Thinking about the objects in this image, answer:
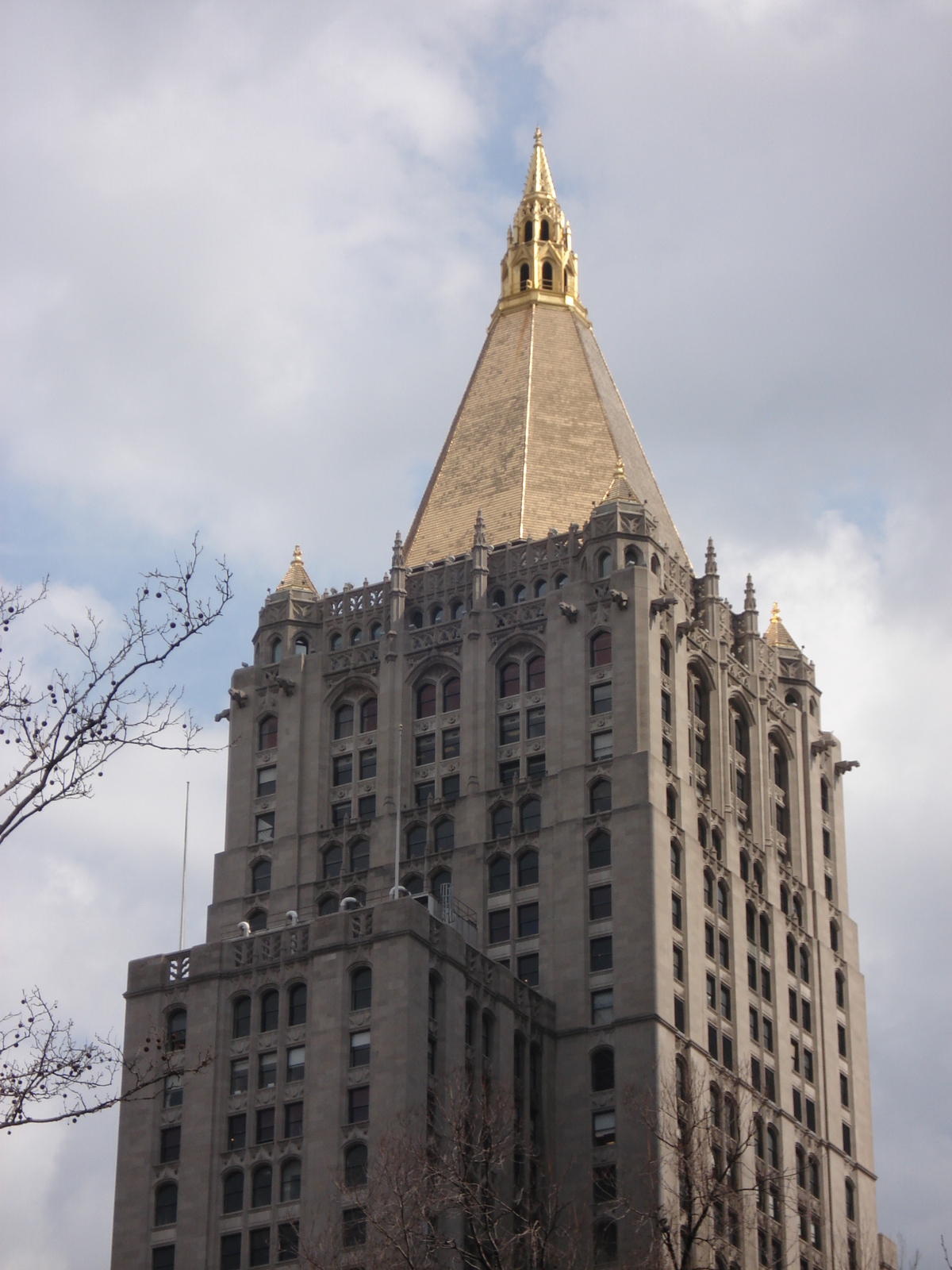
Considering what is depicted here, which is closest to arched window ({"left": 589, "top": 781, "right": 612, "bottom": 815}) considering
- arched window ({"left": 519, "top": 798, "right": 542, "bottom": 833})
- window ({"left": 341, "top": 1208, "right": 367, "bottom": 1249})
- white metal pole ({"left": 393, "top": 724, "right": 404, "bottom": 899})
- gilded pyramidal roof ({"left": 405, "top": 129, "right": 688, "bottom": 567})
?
arched window ({"left": 519, "top": 798, "right": 542, "bottom": 833})

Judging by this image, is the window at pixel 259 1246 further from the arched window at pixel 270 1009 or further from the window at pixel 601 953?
the window at pixel 601 953

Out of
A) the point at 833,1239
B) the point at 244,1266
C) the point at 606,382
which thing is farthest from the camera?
the point at 606,382

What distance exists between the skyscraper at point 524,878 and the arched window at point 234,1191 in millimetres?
148

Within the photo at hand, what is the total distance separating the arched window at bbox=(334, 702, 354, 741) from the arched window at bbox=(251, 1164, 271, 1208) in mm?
29603

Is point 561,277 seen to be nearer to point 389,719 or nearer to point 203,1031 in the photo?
point 389,719

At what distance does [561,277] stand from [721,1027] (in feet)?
171

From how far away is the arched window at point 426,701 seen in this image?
122 m

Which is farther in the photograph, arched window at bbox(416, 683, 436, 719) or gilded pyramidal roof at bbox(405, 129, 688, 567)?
gilded pyramidal roof at bbox(405, 129, 688, 567)

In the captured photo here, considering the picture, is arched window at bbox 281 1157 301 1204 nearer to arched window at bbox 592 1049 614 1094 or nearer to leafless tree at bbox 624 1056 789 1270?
leafless tree at bbox 624 1056 789 1270

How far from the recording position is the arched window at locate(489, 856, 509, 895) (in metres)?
114

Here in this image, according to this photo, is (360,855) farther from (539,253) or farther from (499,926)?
(539,253)

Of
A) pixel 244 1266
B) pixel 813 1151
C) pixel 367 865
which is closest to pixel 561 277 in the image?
pixel 367 865

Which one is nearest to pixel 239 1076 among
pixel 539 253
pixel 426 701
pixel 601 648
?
pixel 426 701

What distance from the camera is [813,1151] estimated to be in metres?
117
